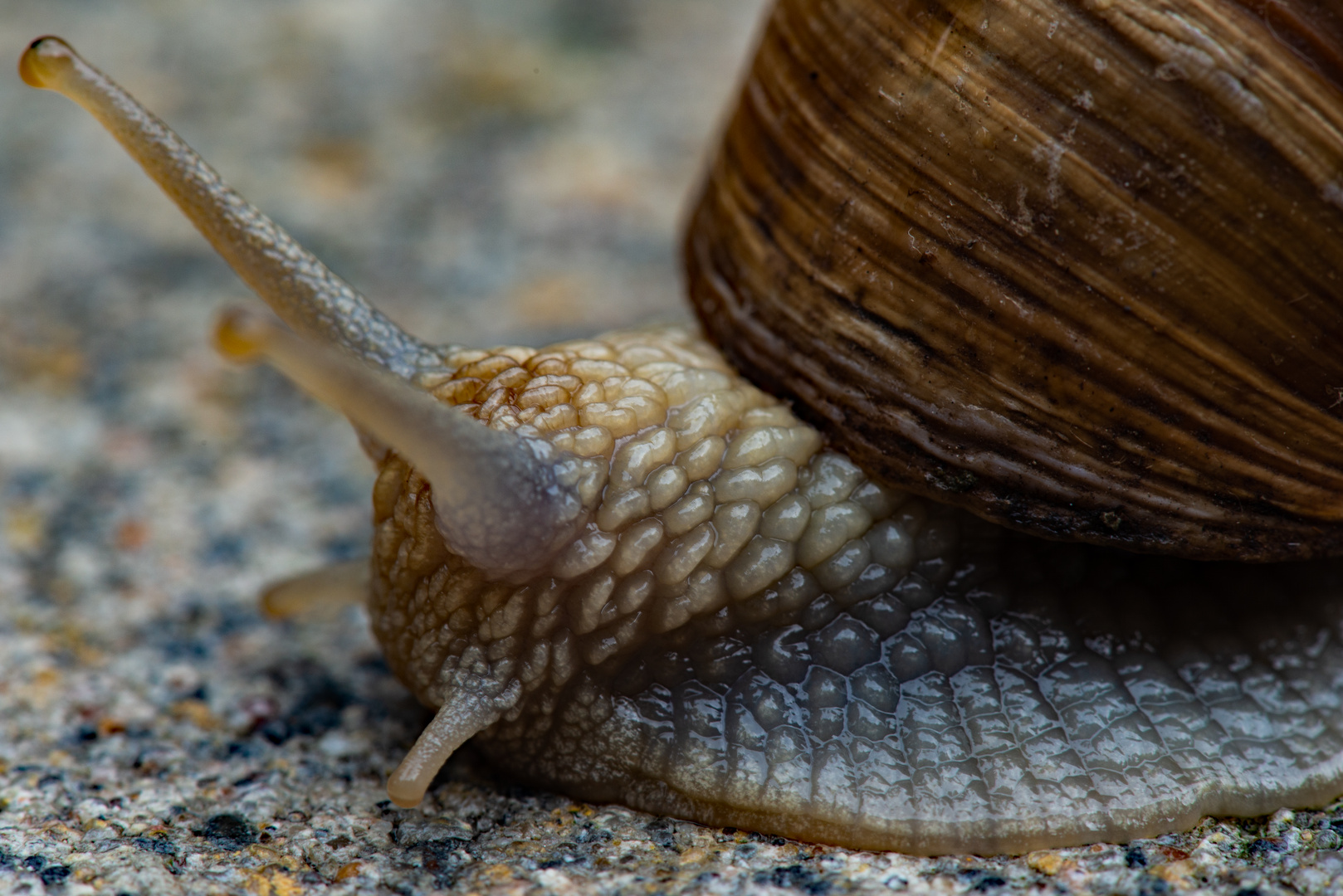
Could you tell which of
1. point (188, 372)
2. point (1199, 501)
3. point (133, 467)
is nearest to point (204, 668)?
point (133, 467)

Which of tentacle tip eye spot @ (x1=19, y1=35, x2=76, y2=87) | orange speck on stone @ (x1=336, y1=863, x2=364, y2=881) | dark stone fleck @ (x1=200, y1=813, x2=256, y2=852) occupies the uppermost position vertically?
tentacle tip eye spot @ (x1=19, y1=35, x2=76, y2=87)

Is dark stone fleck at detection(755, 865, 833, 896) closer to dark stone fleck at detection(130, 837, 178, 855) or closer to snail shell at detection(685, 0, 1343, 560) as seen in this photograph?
snail shell at detection(685, 0, 1343, 560)

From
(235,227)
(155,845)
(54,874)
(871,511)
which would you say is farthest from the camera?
(871,511)

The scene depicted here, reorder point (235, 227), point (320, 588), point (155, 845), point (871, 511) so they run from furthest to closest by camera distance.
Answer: point (320, 588)
point (871, 511)
point (235, 227)
point (155, 845)

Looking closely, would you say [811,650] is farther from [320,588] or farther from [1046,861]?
[320,588]

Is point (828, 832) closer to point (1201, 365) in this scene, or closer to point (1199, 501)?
point (1199, 501)

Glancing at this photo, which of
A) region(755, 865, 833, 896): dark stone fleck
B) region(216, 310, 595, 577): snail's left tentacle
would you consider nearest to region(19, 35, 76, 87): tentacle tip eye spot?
region(216, 310, 595, 577): snail's left tentacle

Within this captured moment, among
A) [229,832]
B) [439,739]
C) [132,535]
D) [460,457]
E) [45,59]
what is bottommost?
[229,832]

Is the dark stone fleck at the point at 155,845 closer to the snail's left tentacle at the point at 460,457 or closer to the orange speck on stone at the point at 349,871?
the orange speck on stone at the point at 349,871

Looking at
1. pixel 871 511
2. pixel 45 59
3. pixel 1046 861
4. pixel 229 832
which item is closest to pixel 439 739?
pixel 229 832
